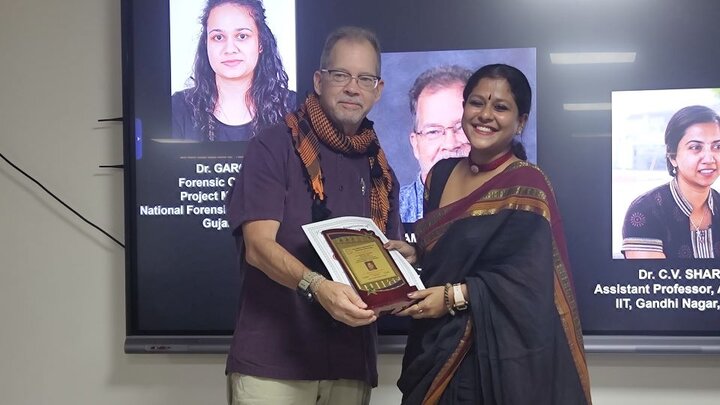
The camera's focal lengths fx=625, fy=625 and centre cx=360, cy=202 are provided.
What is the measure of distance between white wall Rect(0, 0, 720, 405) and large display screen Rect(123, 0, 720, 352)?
0.13 m

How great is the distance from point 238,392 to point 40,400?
1.05 m

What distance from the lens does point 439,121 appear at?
6.34ft

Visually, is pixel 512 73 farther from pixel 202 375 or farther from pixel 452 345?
pixel 202 375

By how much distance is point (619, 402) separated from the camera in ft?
6.42

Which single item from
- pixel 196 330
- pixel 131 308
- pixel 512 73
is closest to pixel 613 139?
pixel 512 73

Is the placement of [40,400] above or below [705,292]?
below

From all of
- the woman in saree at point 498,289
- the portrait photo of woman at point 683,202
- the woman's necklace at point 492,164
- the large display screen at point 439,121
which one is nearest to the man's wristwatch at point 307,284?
the woman in saree at point 498,289

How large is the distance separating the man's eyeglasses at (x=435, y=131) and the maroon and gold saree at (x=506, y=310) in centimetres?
56

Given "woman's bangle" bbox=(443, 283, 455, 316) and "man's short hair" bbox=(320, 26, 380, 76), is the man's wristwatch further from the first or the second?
"man's short hair" bbox=(320, 26, 380, 76)

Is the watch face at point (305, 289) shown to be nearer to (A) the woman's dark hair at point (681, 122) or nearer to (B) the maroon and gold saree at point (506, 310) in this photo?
(B) the maroon and gold saree at point (506, 310)

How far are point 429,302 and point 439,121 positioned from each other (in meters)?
0.76

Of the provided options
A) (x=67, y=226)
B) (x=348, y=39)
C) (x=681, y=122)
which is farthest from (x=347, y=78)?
(x=67, y=226)

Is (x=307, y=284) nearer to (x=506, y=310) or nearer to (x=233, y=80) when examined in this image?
(x=506, y=310)

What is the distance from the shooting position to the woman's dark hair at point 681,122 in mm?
1858
